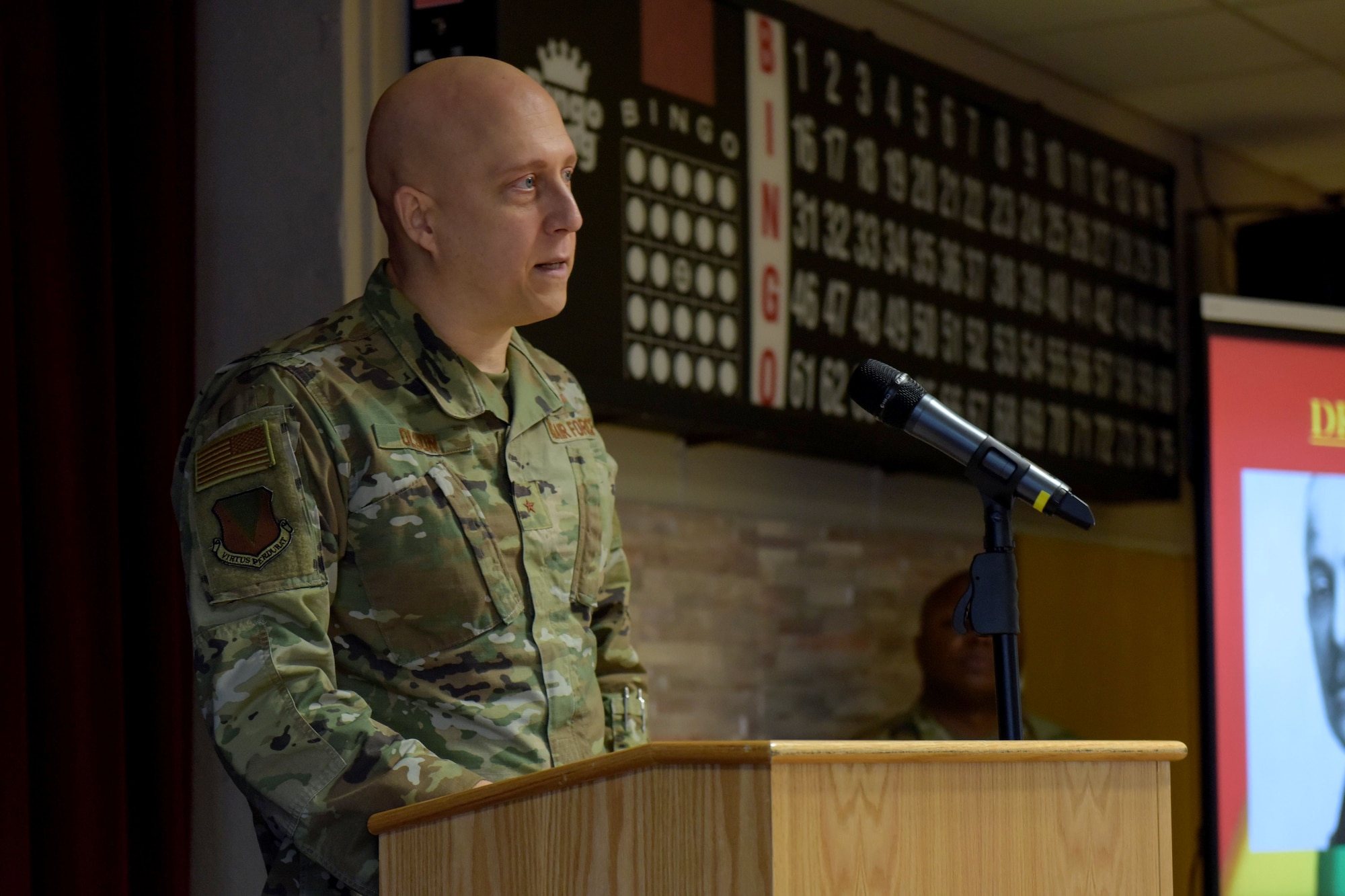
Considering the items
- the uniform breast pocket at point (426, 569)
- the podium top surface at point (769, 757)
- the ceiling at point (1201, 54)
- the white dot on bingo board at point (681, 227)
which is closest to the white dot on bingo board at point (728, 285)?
the white dot on bingo board at point (681, 227)

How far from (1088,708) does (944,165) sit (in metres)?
1.56

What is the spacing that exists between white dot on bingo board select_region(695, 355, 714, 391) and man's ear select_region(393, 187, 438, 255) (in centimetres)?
128

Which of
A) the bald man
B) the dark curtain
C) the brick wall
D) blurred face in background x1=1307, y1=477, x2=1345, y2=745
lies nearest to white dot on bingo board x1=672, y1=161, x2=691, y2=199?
the brick wall

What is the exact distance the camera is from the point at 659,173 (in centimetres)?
320

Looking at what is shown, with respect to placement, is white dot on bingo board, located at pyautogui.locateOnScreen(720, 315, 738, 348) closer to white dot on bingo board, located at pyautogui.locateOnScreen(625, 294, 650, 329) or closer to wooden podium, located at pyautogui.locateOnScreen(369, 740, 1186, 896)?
white dot on bingo board, located at pyautogui.locateOnScreen(625, 294, 650, 329)

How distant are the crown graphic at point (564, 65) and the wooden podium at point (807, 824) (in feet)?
5.53

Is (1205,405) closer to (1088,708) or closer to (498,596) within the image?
(1088,708)

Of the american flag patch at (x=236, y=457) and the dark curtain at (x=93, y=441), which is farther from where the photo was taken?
the dark curtain at (x=93, y=441)

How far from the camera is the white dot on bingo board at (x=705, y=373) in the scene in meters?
3.27

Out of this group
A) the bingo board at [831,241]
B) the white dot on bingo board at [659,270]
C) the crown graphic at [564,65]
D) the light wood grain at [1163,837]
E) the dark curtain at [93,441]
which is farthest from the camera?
the white dot on bingo board at [659,270]

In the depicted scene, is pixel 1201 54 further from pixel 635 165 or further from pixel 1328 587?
pixel 635 165

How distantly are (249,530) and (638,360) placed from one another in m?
1.43

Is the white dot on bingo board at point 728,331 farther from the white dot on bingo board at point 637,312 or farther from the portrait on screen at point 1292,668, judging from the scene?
the portrait on screen at point 1292,668

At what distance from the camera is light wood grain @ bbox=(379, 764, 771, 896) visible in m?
1.33
